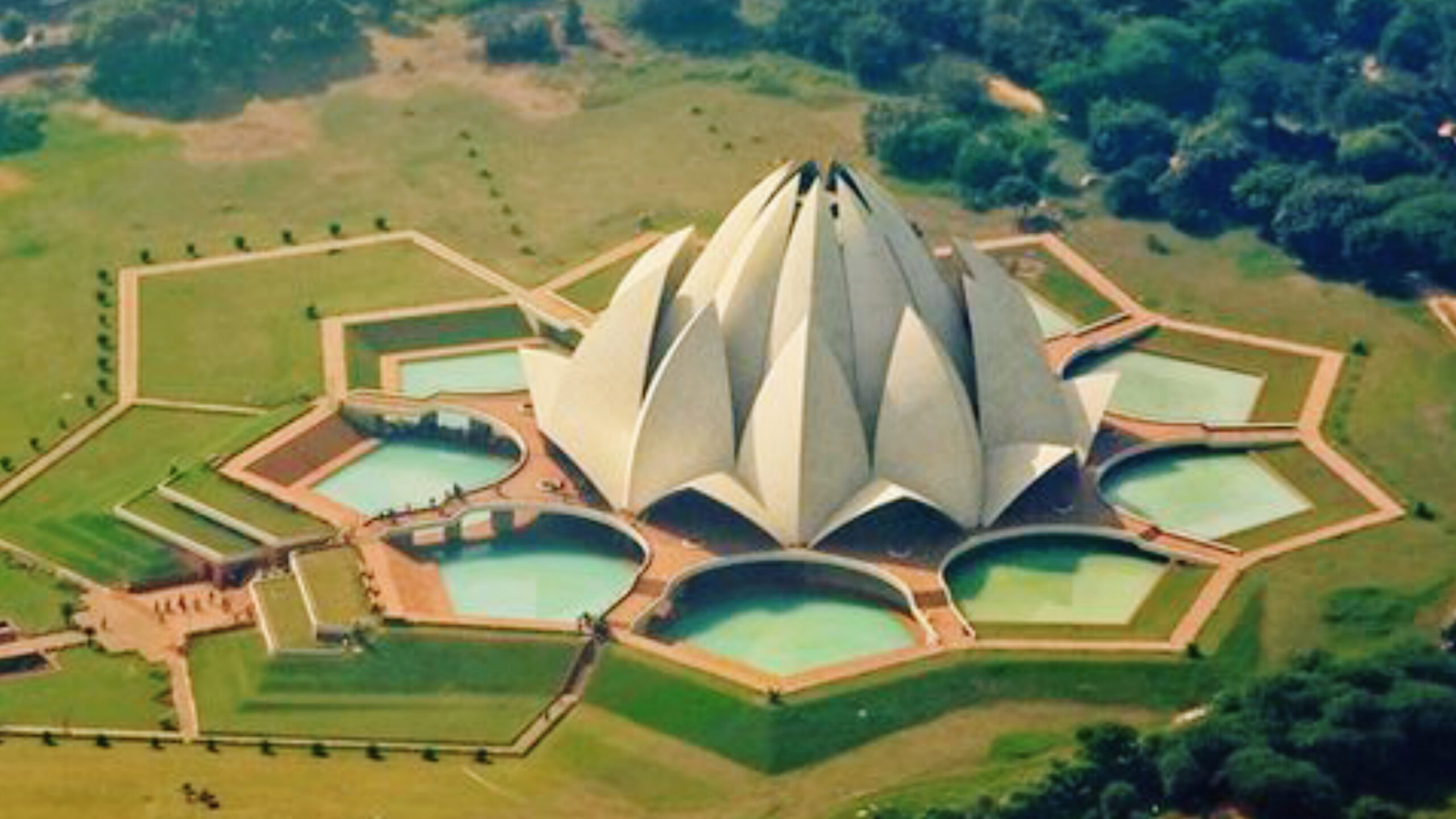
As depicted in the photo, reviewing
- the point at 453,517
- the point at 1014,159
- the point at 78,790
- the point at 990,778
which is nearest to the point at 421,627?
the point at 453,517

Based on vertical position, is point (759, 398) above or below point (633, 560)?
above

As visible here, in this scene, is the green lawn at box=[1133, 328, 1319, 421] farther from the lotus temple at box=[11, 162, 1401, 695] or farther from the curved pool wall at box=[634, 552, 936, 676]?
the curved pool wall at box=[634, 552, 936, 676]

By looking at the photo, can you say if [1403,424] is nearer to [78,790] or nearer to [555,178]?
[555,178]

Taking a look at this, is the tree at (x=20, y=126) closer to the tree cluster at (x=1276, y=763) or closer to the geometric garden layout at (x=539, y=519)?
the geometric garden layout at (x=539, y=519)

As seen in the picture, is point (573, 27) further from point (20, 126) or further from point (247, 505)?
point (247, 505)

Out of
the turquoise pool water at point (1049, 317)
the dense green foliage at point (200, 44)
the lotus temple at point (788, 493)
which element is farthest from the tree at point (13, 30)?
the turquoise pool water at point (1049, 317)

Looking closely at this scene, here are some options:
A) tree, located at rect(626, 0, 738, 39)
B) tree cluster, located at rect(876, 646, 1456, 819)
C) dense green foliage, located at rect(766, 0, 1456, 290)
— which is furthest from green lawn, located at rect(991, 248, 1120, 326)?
tree cluster, located at rect(876, 646, 1456, 819)
